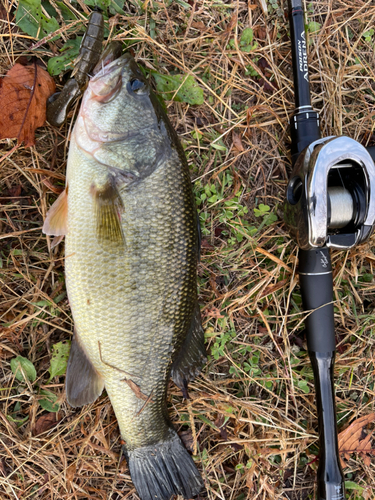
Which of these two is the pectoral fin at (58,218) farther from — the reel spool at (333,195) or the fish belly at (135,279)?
the reel spool at (333,195)

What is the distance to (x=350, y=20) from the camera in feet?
8.41

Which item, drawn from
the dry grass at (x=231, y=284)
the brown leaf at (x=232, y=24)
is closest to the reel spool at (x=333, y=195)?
the dry grass at (x=231, y=284)

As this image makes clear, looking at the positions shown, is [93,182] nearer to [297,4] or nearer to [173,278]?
[173,278]

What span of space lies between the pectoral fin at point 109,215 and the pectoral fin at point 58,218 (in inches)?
9.7

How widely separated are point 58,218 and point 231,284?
126cm

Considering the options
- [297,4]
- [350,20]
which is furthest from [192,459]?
[350,20]

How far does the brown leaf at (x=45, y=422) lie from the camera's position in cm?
226

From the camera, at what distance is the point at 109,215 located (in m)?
1.80

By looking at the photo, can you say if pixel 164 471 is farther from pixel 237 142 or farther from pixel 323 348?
pixel 237 142

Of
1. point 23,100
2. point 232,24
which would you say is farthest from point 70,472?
point 232,24

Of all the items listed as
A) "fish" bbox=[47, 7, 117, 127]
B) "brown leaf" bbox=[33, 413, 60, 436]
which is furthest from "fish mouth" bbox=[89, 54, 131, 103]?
"brown leaf" bbox=[33, 413, 60, 436]

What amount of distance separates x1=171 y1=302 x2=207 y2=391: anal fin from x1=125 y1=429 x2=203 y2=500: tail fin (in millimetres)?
338

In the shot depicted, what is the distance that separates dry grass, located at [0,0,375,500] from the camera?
7.37 feet

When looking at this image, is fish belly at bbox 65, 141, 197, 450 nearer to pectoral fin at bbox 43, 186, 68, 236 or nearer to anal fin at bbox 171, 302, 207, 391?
pectoral fin at bbox 43, 186, 68, 236
